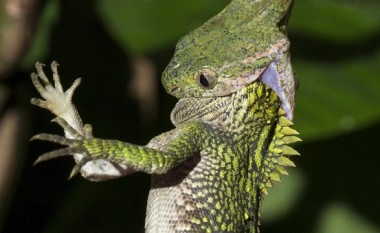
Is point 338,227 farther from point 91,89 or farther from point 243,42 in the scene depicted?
point 243,42

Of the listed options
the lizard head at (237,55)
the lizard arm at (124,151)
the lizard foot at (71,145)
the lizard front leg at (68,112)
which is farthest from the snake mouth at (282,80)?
the lizard foot at (71,145)

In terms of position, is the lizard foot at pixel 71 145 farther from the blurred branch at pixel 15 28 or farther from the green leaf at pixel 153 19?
the green leaf at pixel 153 19

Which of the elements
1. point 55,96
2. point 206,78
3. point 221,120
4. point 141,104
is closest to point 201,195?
point 221,120

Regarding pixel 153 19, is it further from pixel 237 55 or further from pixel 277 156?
pixel 277 156

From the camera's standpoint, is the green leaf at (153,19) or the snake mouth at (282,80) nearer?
the snake mouth at (282,80)

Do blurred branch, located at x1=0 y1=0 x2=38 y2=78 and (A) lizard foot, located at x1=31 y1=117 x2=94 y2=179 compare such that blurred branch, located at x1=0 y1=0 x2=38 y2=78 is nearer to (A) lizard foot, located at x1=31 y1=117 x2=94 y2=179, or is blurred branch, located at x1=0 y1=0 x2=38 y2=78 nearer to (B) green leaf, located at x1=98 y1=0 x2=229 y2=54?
(B) green leaf, located at x1=98 y1=0 x2=229 y2=54

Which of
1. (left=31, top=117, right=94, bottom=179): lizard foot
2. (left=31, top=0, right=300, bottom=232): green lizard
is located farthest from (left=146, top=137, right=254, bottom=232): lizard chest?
(left=31, top=117, right=94, bottom=179): lizard foot
